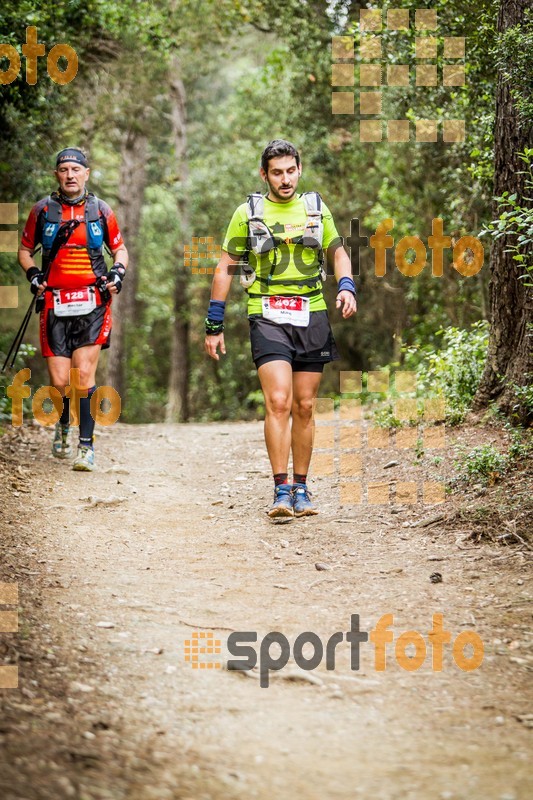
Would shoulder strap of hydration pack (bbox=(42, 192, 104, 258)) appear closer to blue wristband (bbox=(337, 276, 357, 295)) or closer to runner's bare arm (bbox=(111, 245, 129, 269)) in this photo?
runner's bare arm (bbox=(111, 245, 129, 269))

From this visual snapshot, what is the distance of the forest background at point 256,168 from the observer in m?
6.88

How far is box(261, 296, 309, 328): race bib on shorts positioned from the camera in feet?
18.9

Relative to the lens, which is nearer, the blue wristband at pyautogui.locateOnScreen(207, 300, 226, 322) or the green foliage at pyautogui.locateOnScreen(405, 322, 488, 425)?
the blue wristband at pyautogui.locateOnScreen(207, 300, 226, 322)

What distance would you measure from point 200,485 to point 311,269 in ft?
7.36

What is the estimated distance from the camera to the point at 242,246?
19.1 feet

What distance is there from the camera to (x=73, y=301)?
7.18 meters

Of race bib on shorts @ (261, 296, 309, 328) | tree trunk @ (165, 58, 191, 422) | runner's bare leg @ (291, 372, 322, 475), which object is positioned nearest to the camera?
race bib on shorts @ (261, 296, 309, 328)

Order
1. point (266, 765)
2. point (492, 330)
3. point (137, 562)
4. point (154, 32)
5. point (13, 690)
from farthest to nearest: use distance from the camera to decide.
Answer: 1. point (154, 32)
2. point (492, 330)
3. point (137, 562)
4. point (13, 690)
5. point (266, 765)

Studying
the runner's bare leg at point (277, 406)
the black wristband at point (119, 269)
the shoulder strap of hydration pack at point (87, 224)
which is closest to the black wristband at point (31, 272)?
the shoulder strap of hydration pack at point (87, 224)

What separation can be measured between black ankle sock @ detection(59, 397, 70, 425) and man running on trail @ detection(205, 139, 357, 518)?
78.8 inches

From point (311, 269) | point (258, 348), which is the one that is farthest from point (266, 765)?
point (311, 269)

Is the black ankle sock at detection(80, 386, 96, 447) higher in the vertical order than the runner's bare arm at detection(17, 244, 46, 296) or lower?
lower

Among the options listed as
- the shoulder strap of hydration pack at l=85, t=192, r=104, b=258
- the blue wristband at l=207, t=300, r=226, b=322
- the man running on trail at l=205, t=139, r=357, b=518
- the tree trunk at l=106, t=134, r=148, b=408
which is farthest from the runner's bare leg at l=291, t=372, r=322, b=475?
the tree trunk at l=106, t=134, r=148, b=408

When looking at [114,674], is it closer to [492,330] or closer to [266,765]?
[266,765]
